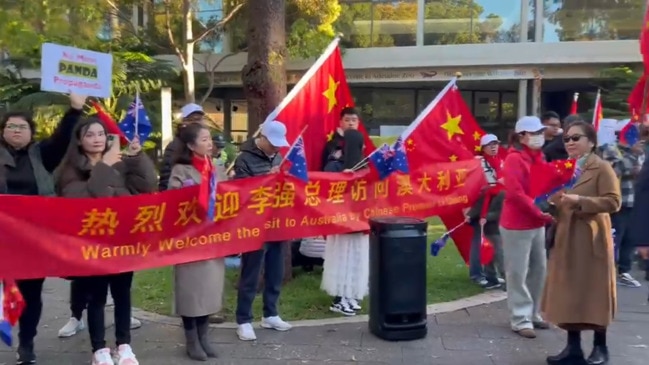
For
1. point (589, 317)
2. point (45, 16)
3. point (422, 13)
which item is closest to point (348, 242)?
point (589, 317)

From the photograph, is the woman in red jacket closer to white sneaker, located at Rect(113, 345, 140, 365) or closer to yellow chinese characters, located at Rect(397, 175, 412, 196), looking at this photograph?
yellow chinese characters, located at Rect(397, 175, 412, 196)

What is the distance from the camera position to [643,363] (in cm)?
559

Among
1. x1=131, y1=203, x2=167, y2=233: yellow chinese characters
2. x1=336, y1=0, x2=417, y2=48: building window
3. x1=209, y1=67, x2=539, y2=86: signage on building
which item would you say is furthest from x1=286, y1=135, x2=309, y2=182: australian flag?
x1=336, y1=0, x2=417, y2=48: building window

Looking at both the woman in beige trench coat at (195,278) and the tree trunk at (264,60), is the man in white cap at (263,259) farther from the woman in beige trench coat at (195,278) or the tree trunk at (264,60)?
the tree trunk at (264,60)

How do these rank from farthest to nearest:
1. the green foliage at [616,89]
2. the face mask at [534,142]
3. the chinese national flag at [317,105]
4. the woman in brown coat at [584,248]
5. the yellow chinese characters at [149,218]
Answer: the green foliage at [616,89] → the chinese national flag at [317,105] → the face mask at [534,142] → the yellow chinese characters at [149,218] → the woman in brown coat at [584,248]

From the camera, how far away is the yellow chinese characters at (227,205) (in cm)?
584

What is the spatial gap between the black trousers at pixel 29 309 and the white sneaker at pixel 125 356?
2.19ft

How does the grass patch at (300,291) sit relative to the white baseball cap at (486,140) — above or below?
below

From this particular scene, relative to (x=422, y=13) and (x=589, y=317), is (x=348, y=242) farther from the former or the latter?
(x=422, y=13)

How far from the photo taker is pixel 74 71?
5.30 metres

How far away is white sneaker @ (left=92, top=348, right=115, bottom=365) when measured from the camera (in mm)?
5184

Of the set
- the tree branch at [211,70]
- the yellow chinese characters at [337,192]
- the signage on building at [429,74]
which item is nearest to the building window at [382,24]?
the signage on building at [429,74]

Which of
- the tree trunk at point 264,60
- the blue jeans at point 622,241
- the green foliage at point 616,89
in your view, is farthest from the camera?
the green foliage at point 616,89

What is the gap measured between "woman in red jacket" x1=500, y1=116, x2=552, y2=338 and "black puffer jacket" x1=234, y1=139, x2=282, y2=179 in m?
2.05
